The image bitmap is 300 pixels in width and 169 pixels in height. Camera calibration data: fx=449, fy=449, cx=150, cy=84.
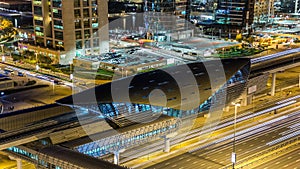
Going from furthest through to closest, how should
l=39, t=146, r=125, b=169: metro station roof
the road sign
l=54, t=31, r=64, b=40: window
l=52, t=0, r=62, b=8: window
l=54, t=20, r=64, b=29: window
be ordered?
l=54, t=31, r=64, b=40: window
l=54, t=20, r=64, b=29: window
l=52, t=0, r=62, b=8: window
the road sign
l=39, t=146, r=125, b=169: metro station roof

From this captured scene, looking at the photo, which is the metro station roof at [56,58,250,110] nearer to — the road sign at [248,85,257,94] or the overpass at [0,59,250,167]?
the overpass at [0,59,250,167]

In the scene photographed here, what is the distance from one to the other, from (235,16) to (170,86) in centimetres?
8594

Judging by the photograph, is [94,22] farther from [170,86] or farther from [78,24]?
[170,86]

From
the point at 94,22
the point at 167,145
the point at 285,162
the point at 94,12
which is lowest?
the point at 285,162

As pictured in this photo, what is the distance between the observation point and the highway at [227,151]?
154 ft

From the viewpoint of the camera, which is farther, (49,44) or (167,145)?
(49,44)

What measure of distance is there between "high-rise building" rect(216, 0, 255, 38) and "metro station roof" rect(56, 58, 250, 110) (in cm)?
6996

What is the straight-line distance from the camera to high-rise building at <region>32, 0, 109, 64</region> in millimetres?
92062

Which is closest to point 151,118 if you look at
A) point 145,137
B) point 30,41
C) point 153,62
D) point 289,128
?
point 145,137

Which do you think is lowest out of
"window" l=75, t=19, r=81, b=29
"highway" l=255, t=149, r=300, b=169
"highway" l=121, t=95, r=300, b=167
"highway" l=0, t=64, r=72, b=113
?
"highway" l=255, t=149, r=300, b=169

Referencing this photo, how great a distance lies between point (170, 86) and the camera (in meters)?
55.7

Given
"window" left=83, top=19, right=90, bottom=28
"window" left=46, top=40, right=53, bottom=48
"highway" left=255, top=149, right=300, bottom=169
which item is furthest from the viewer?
"window" left=46, top=40, right=53, bottom=48

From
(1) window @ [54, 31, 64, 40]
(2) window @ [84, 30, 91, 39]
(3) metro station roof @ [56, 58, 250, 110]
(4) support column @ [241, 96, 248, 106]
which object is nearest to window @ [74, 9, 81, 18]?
(2) window @ [84, 30, 91, 39]

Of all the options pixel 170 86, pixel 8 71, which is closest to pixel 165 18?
pixel 8 71
